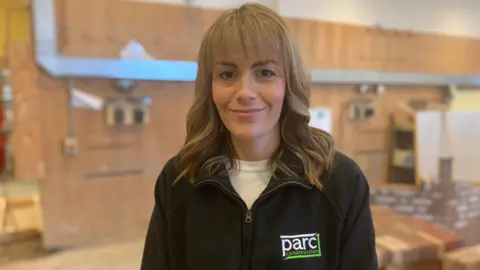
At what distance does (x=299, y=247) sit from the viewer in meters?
0.97

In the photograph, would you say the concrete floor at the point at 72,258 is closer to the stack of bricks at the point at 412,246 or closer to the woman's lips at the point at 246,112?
the stack of bricks at the point at 412,246

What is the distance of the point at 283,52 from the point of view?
0.96 meters

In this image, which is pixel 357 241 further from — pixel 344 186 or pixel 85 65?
pixel 85 65

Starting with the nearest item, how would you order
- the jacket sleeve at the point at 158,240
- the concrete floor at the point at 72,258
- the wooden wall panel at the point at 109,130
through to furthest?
the jacket sleeve at the point at 158,240, the concrete floor at the point at 72,258, the wooden wall panel at the point at 109,130

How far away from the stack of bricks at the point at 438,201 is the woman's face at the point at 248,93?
2.03 metres

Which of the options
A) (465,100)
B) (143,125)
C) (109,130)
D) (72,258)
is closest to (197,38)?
(143,125)

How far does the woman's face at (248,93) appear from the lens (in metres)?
0.96

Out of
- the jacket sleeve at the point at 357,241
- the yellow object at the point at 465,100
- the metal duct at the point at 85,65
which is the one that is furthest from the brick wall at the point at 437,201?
the jacket sleeve at the point at 357,241

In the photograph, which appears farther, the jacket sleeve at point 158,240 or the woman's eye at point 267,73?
the jacket sleeve at point 158,240

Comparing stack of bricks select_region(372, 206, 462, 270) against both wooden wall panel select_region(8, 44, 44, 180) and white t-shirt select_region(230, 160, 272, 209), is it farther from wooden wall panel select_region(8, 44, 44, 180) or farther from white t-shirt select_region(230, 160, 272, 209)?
wooden wall panel select_region(8, 44, 44, 180)

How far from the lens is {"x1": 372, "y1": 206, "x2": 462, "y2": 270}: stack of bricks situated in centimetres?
180

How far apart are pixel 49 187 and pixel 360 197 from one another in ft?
5.49

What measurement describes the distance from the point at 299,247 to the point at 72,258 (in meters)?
1.53

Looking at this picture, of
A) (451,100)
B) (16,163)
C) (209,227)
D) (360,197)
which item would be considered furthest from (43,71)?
(451,100)
